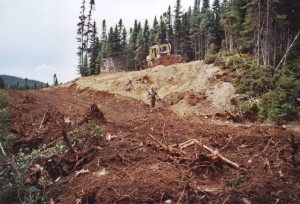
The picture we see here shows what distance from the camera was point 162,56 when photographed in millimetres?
47344

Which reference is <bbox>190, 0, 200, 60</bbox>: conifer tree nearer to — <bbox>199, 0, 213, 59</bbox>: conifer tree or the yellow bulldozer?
<bbox>199, 0, 213, 59</bbox>: conifer tree

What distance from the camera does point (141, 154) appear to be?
10844 mm

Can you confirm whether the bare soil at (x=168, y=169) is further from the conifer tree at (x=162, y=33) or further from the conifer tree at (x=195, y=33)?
the conifer tree at (x=162, y=33)

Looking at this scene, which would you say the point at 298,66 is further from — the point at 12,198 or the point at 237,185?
the point at 12,198

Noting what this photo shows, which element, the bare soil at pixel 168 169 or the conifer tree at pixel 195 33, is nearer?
the bare soil at pixel 168 169

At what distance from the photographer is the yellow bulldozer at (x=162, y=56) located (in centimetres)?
4494

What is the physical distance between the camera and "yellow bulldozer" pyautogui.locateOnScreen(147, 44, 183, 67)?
44938mm

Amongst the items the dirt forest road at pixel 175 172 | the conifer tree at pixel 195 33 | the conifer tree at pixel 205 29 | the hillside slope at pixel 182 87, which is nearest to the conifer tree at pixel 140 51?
the conifer tree at pixel 195 33

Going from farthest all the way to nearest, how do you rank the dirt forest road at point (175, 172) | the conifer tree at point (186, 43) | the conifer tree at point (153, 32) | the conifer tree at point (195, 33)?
the conifer tree at point (153, 32), the conifer tree at point (186, 43), the conifer tree at point (195, 33), the dirt forest road at point (175, 172)

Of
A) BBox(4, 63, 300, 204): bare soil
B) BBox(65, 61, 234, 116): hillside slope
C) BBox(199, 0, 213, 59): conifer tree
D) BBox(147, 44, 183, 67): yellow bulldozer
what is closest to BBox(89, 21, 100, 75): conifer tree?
BBox(199, 0, 213, 59): conifer tree

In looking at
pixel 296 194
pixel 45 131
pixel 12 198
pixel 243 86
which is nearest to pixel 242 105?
pixel 243 86

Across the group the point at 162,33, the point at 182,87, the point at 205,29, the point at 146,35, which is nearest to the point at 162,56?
the point at 182,87

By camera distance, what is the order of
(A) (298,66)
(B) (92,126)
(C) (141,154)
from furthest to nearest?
(A) (298,66) < (B) (92,126) < (C) (141,154)

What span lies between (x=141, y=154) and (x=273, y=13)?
82.7ft
